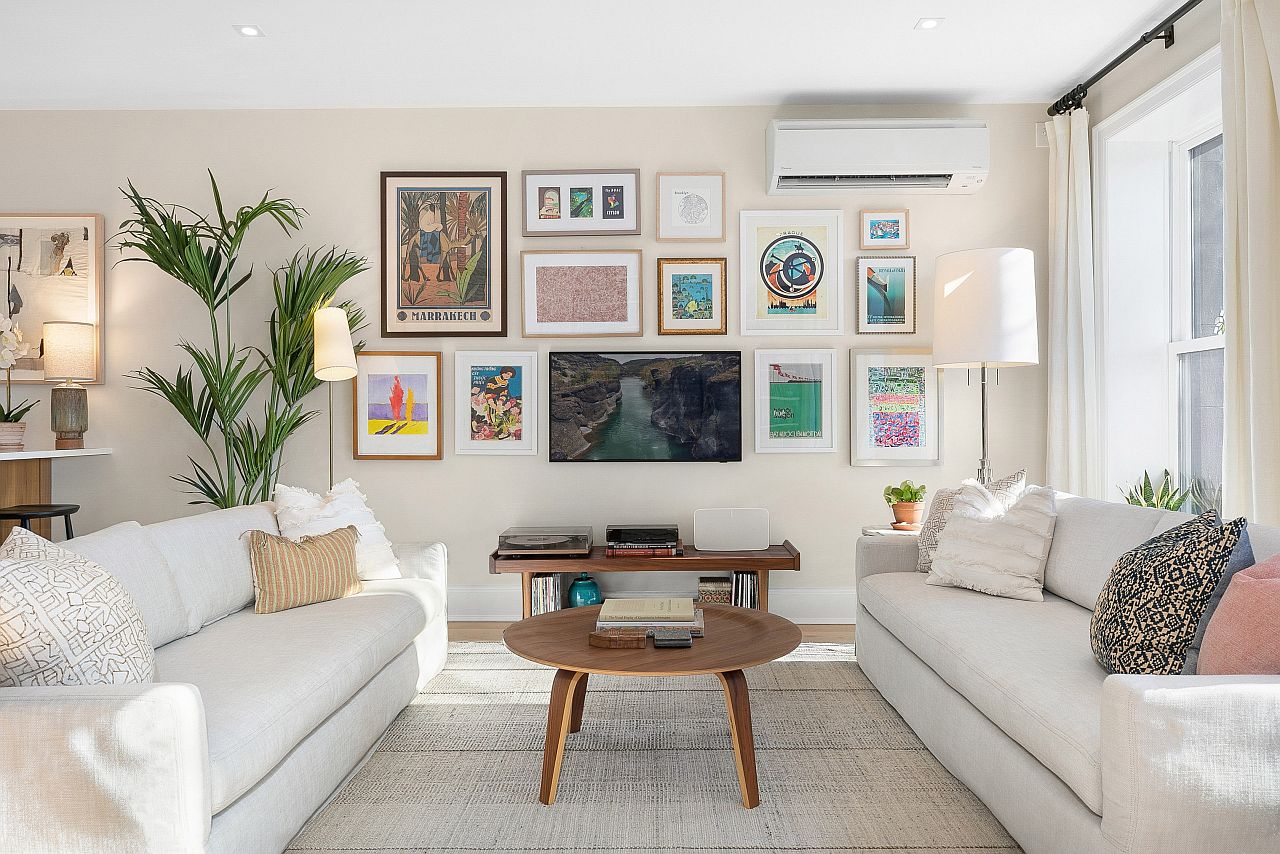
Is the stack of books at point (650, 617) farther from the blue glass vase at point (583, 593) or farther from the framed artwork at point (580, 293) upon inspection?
the framed artwork at point (580, 293)

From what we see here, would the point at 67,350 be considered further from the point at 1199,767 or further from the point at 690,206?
the point at 1199,767

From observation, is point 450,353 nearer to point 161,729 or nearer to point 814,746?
point 814,746

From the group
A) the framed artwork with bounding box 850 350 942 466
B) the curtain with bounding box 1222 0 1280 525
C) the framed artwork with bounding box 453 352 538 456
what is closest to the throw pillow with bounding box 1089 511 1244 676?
the curtain with bounding box 1222 0 1280 525

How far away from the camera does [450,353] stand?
4387 mm

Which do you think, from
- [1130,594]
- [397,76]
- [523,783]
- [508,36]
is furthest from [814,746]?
[397,76]

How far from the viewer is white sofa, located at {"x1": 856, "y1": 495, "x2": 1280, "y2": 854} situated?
5.00 ft

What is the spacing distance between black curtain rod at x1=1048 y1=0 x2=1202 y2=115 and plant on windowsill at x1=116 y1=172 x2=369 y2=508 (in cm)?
360

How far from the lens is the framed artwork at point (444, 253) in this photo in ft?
14.3

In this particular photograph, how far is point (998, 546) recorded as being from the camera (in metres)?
2.99

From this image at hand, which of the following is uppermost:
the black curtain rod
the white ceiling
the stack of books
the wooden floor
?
the white ceiling

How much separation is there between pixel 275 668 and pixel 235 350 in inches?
105

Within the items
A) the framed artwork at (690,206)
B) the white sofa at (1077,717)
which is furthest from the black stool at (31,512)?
the white sofa at (1077,717)

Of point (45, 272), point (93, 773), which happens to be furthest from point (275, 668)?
point (45, 272)

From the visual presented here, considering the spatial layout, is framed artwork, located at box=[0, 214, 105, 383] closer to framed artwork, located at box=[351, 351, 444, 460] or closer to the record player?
framed artwork, located at box=[351, 351, 444, 460]
